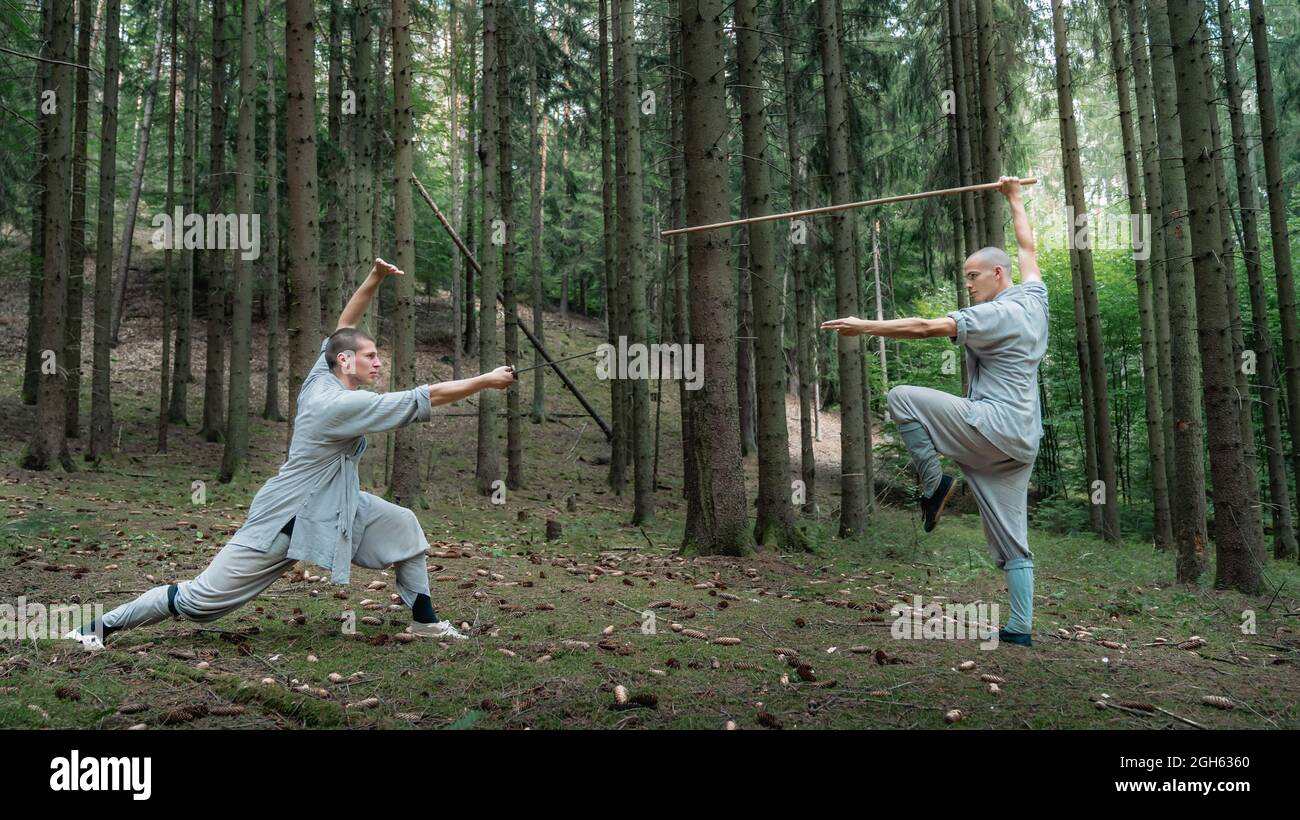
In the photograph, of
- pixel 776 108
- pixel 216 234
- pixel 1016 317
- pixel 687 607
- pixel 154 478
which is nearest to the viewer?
pixel 1016 317

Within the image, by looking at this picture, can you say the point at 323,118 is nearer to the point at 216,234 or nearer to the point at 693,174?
the point at 216,234

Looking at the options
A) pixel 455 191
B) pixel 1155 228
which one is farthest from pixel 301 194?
pixel 455 191

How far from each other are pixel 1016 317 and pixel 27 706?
230 inches

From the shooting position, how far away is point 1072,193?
15992 mm

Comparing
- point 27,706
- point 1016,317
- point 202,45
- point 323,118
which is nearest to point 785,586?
point 1016,317

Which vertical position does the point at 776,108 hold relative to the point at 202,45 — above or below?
below

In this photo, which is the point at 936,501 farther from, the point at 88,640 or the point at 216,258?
the point at 216,258

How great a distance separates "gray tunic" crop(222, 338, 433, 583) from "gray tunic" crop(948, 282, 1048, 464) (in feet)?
11.3

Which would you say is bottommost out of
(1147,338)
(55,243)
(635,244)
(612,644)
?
(612,644)

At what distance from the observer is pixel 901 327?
Result: 5.45 meters

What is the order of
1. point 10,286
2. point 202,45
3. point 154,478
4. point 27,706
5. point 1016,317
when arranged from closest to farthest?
point 27,706
point 1016,317
point 154,478
point 202,45
point 10,286

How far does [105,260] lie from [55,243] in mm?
2135

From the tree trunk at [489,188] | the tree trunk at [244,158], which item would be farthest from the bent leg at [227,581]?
the tree trunk at [489,188]

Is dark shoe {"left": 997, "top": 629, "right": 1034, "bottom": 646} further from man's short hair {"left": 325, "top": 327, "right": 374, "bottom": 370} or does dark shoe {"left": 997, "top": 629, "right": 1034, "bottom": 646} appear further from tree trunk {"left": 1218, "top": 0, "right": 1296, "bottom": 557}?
tree trunk {"left": 1218, "top": 0, "right": 1296, "bottom": 557}
